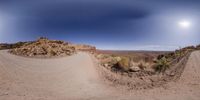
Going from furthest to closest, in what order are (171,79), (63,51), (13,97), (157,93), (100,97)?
(63,51) < (171,79) < (157,93) < (100,97) < (13,97)

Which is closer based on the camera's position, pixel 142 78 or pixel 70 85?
pixel 70 85

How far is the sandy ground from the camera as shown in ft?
43.8

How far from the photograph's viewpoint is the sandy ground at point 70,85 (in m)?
13.3

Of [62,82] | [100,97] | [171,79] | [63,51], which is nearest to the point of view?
[100,97]

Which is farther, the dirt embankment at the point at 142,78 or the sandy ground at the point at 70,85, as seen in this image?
the dirt embankment at the point at 142,78

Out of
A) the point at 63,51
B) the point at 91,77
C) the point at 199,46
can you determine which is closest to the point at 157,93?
the point at 91,77

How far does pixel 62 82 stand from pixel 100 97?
3484 mm

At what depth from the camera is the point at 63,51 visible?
27875 millimetres

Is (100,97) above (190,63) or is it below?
below

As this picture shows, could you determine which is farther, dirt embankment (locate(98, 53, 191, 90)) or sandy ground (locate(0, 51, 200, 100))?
dirt embankment (locate(98, 53, 191, 90))

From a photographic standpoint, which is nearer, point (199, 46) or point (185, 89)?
point (185, 89)

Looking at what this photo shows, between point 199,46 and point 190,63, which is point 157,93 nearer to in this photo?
point 190,63

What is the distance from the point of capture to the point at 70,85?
1595 cm

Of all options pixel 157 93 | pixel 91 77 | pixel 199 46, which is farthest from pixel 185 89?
pixel 199 46
